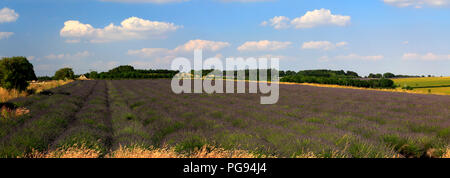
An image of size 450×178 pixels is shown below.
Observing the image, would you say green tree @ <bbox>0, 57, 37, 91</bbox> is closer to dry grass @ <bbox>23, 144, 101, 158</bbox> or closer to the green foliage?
dry grass @ <bbox>23, 144, 101, 158</bbox>

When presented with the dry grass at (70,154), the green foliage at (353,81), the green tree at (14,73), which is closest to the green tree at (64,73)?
the green foliage at (353,81)

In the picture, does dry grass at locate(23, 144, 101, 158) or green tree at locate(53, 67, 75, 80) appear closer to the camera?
dry grass at locate(23, 144, 101, 158)

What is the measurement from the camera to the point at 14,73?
56.2ft

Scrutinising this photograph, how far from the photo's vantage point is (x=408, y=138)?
609cm

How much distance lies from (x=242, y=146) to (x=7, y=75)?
17882 millimetres

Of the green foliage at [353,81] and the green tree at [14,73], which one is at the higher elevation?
the green tree at [14,73]

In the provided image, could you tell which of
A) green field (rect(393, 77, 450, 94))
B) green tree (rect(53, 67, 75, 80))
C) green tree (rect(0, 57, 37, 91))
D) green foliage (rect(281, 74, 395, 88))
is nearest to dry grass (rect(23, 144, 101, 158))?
green tree (rect(0, 57, 37, 91))

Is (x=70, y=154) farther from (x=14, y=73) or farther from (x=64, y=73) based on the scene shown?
(x=64, y=73)

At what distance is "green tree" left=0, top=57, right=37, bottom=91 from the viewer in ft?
55.3

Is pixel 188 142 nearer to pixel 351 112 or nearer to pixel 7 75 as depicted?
pixel 351 112

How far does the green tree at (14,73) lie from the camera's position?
16844mm

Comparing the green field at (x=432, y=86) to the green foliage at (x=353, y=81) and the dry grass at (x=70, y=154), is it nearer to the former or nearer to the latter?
the green foliage at (x=353, y=81)

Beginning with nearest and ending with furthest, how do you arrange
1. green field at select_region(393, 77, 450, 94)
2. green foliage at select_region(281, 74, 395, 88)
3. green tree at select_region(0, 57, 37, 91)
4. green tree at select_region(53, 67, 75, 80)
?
green tree at select_region(0, 57, 37, 91)
green field at select_region(393, 77, 450, 94)
green foliage at select_region(281, 74, 395, 88)
green tree at select_region(53, 67, 75, 80)

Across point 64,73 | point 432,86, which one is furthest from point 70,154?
point 64,73
